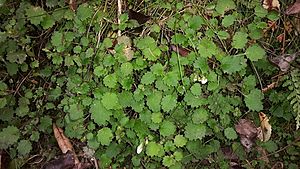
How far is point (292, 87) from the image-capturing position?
7.94 feet

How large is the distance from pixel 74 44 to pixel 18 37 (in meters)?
0.34

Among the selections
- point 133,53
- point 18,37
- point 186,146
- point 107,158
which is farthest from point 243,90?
point 18,37

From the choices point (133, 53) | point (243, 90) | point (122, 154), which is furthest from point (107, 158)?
point (243, 90)

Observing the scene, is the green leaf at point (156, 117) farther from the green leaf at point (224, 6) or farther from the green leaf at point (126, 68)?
the green leaf at point (224, 6)

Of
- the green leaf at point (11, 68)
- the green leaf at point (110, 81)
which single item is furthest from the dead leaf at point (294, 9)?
the green leaf at point (11, 68)

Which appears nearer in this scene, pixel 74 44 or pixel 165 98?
pixel 165 98

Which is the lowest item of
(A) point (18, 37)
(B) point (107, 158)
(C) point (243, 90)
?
(B) point (107, 158)

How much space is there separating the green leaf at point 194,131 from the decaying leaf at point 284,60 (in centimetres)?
57

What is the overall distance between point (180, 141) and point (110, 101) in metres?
0.47

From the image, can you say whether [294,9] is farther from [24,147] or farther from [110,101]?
[24,147]

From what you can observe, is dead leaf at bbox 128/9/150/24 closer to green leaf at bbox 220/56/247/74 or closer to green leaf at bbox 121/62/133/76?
green leaf at bbox 121/62/133/76

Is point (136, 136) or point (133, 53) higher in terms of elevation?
point (133, 53)

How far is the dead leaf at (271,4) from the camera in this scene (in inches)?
99.9

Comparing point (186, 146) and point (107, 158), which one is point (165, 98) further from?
point (107, 158)
